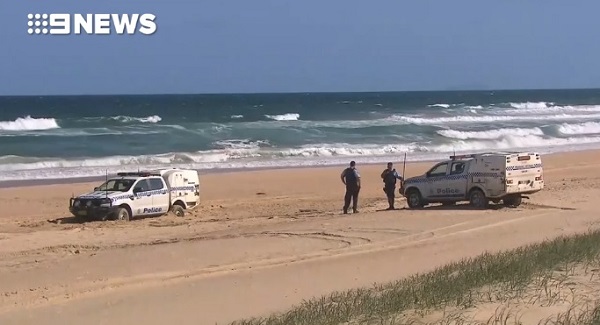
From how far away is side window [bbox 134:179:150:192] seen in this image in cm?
2292

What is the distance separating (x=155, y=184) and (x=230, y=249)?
7196 mm

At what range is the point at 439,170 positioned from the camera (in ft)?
79.6

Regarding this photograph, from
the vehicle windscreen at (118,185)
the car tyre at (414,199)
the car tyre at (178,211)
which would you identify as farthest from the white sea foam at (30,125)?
the car tyre at (414,199)

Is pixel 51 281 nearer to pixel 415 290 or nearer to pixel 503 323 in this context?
pixel 415 290

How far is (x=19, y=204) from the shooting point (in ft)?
86.1

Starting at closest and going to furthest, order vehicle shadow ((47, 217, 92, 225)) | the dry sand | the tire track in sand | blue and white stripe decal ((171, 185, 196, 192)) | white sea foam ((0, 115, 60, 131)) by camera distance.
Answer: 1. the dry sand
2. the tire track in sand
3. vehicle shadow ((47, 217, 92, 225))
4. blue and white stripe decal ((171, 185, 196, 192))
5. white sea foam ((0, 115, 60, 131))

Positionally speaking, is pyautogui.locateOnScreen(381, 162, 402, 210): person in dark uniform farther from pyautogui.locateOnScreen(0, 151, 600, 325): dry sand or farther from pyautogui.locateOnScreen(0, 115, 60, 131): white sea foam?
pyautogui.locateOnScreen(0, 115, 60, 131): white sea foam

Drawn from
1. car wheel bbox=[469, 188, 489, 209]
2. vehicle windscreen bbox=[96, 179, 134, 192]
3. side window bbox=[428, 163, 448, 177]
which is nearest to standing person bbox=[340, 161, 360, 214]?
side window bbox=[428, 163, 448, 177]

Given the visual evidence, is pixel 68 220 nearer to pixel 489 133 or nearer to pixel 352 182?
pixel 352 182

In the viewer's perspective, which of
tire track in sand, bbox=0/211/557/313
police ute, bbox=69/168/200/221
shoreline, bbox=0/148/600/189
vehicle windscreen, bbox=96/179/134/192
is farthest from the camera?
shoreline, bbox=0/148/600/189

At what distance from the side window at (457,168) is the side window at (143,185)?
334 inches

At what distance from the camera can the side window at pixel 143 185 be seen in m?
22.9

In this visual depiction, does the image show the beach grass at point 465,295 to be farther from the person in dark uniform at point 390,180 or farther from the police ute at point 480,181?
the person in dark uniform at point 390,180

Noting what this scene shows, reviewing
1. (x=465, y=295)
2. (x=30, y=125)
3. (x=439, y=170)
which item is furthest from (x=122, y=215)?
(x=30, y=125)
